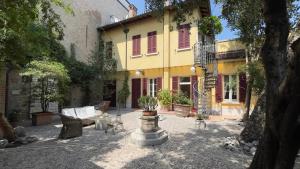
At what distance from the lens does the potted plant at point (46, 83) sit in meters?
11.2

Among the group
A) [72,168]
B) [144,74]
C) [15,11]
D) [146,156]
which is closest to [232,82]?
[144,74]

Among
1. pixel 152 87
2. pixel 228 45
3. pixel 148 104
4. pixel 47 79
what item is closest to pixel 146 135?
pixel 148 104

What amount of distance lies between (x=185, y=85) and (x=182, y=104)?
6.08 ft

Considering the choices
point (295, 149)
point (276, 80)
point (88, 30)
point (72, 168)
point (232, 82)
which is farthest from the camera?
point (88, 30)

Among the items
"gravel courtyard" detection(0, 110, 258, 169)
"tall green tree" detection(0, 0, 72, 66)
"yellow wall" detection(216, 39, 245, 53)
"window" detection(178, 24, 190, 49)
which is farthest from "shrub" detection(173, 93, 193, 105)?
"tall green tree" detection(0, 0, 72, 66)

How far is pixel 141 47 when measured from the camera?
57.2ft

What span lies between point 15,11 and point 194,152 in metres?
5.27

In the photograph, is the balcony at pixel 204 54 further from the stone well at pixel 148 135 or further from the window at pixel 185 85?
the stone well at pixel 148 135

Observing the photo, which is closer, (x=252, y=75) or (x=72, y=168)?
(x=72, y=168)

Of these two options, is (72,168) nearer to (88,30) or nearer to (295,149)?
(295,149)

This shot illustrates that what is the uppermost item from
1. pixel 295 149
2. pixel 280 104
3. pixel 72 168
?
pixel 280 104

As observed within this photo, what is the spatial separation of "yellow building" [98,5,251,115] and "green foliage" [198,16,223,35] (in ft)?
3.92

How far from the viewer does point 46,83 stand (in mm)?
12086

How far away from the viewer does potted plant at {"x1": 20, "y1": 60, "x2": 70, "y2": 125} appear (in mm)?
11234
